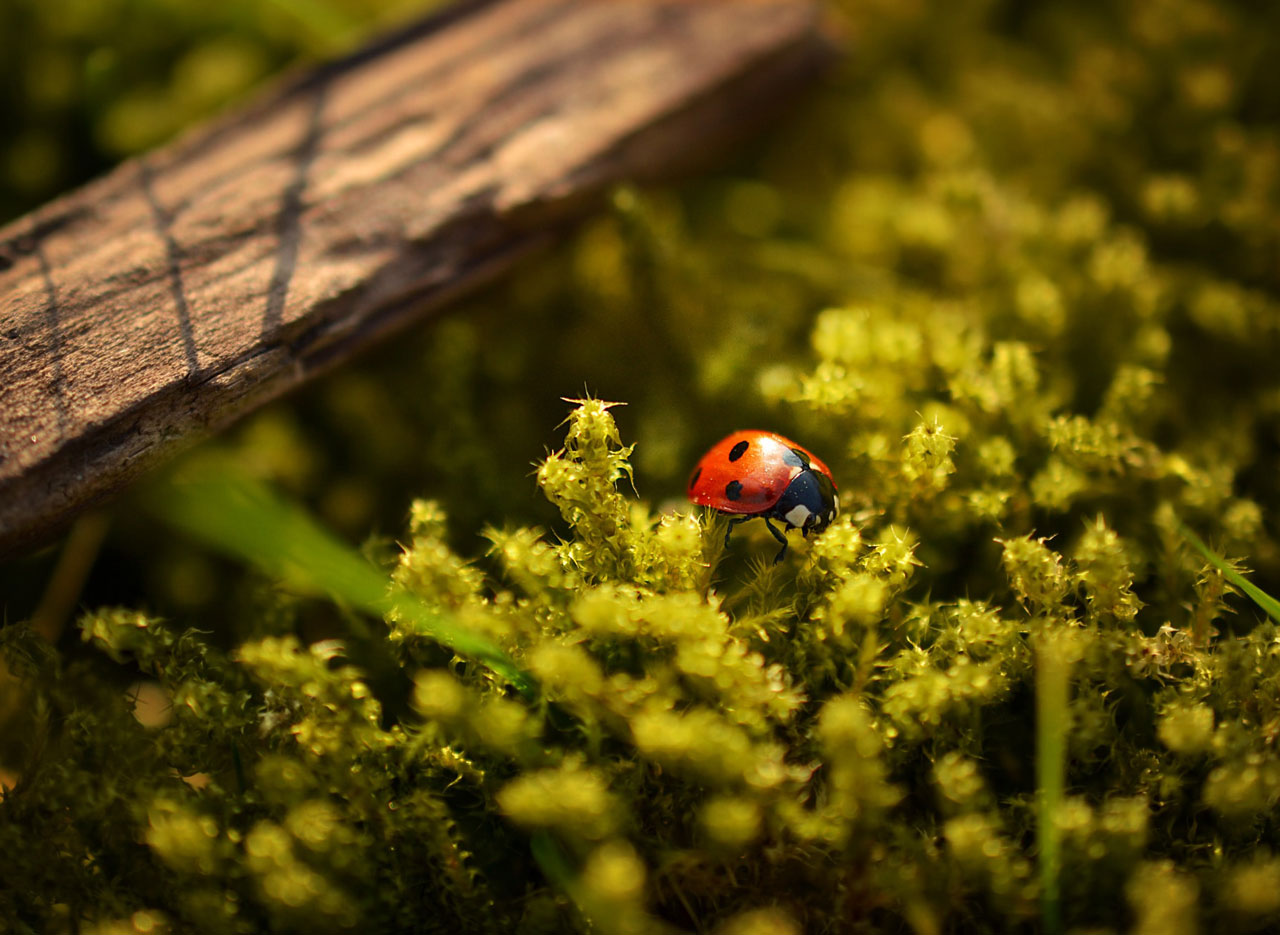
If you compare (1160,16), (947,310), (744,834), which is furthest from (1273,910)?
(1160,16)

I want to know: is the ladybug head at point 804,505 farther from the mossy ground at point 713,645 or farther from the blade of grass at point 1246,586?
the blade of grass at point 1246,586

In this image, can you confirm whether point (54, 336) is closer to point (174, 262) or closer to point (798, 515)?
point (174, 262)

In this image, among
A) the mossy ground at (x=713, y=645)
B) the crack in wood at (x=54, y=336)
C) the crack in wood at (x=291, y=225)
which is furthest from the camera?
the crack in wood at (x=291, y=225)

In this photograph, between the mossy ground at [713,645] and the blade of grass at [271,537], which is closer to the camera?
the mossy ground at [713,645]

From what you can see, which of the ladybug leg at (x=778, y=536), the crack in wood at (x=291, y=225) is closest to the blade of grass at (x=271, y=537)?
the crack in wood at (x=291, y=225)

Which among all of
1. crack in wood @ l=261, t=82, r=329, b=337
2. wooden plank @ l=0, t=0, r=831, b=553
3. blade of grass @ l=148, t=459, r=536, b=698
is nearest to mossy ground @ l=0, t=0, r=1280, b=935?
blade of grass @ l=148, t=459, r=536, b=698

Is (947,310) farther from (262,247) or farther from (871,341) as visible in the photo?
(262,247)
